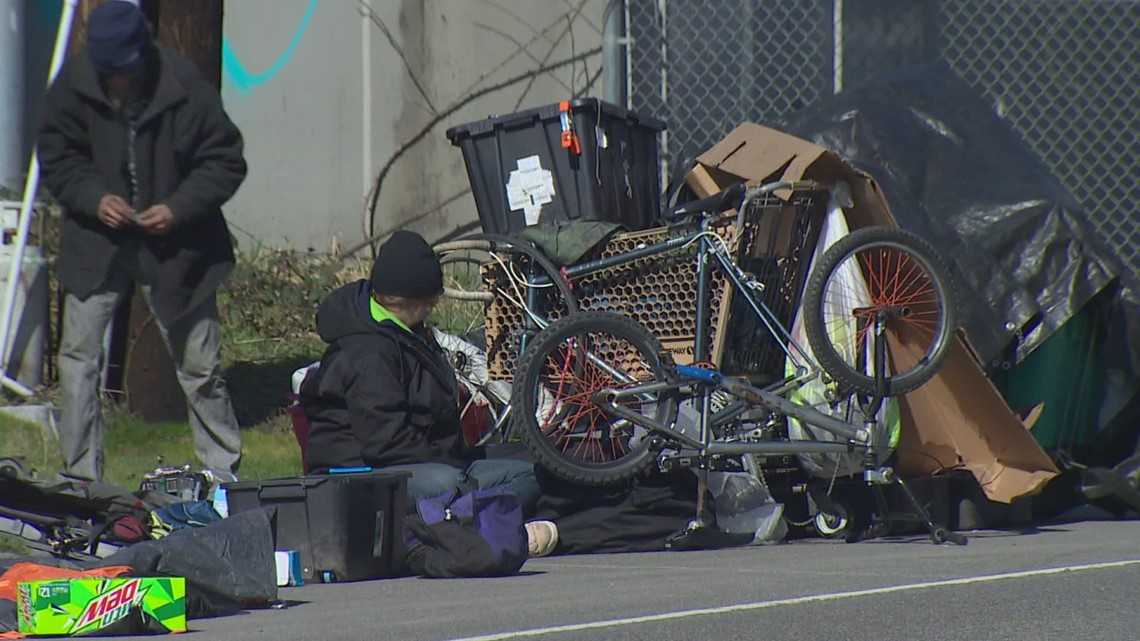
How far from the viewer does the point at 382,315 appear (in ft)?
22.2

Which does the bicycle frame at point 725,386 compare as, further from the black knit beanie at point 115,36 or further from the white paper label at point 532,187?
the black knit beanie at point 115,36

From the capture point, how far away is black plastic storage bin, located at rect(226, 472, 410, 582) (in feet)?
19.9

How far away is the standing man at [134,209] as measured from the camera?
279 inches

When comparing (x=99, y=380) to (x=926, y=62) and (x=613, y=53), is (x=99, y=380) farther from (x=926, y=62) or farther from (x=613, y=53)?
(x=926, y=62)

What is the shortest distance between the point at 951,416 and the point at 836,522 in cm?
73

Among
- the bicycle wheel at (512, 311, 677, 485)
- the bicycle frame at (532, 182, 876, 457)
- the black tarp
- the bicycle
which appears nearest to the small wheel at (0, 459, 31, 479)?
the bicycle

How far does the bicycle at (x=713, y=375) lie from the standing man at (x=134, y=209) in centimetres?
141

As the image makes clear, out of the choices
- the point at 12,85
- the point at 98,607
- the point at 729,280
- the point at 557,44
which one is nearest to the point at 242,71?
the point at 557,44

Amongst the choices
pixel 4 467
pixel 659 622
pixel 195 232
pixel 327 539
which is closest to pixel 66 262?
pixel 195 232

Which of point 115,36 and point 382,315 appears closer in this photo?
point 382,315

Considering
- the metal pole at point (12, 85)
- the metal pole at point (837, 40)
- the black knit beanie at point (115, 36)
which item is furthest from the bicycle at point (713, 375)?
the metal pole at point (837, 40)

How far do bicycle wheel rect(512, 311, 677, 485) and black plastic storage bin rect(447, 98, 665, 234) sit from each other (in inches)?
39.6

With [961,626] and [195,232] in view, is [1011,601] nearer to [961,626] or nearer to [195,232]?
[961,626]

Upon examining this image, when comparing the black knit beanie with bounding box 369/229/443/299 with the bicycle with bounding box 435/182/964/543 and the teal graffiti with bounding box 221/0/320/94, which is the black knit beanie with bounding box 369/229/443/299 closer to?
the bicycle with bounding box 435/182/964/543
